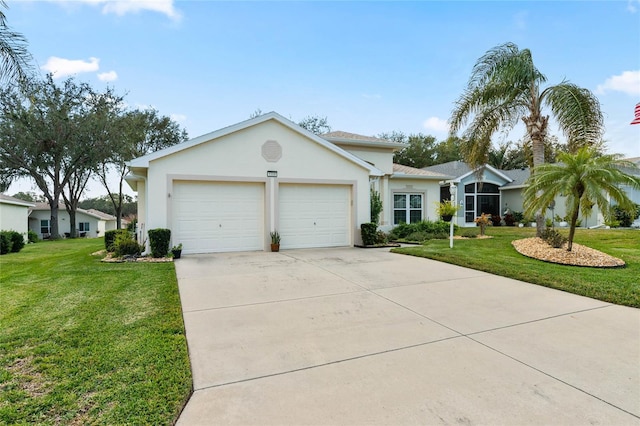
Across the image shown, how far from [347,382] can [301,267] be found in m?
5.39

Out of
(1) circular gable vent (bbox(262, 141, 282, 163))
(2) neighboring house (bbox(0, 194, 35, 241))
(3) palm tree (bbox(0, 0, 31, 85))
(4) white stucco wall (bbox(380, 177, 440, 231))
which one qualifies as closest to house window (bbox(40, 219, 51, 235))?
(2) neighboring house (bbox(0, 194, 35, 241))

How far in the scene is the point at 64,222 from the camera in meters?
39.6

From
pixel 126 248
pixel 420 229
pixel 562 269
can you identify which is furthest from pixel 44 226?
pixel 562 269

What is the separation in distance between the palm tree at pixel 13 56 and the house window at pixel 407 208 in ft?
46.6

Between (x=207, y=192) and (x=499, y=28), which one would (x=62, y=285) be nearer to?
(x=207, y=192)

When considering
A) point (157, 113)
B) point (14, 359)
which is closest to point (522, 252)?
point (14, 359)

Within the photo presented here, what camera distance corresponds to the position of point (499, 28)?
12.9m

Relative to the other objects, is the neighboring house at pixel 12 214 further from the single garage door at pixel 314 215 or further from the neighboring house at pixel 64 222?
the single garage door at pixel 314 215

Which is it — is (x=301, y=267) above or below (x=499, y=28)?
below

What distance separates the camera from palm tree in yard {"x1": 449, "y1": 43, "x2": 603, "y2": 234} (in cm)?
1112

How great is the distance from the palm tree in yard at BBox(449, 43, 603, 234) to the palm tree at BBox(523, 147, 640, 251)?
8.18ft

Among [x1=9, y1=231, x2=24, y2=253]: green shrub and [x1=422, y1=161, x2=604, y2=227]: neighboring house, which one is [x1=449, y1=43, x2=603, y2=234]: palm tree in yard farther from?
[x1=9, y1=231, x2=24, y2=253]: green shrub

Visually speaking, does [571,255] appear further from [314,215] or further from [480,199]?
[480,199]

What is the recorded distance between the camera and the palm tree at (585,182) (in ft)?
27.3
